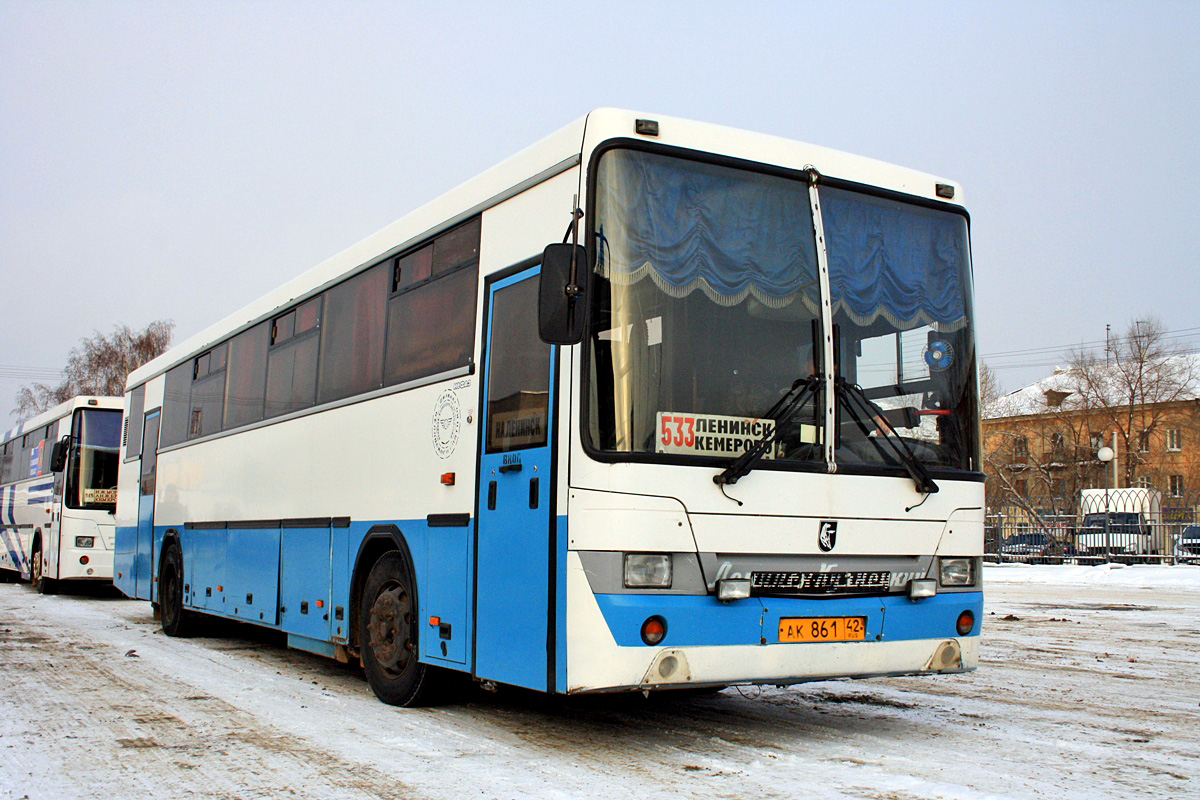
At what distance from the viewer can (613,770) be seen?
5.68 metres

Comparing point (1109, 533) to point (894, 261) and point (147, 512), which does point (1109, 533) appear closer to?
point (147, 512)

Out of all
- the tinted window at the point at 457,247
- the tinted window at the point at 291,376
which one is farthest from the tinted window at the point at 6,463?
the tinted window at the point at 457,247

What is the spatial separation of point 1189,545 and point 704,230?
1042 inches

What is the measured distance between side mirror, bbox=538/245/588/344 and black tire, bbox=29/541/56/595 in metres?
18.3

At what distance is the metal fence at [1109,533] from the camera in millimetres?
28703

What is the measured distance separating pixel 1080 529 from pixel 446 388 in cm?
2694

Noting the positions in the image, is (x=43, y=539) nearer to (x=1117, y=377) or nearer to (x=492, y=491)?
(x=492, y=491)

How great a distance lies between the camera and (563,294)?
18.8 feet

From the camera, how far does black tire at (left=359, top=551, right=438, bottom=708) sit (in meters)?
7.53

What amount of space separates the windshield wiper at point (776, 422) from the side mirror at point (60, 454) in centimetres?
1709

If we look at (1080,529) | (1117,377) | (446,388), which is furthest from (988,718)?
(1117,377)

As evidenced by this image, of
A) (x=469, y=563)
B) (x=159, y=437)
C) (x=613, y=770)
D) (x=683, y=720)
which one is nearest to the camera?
(x=613, y=770)

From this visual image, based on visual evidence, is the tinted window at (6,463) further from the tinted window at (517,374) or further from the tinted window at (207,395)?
A: the tinted window at (517,374)

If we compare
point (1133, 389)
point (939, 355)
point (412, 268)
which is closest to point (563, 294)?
point (939, 355)
